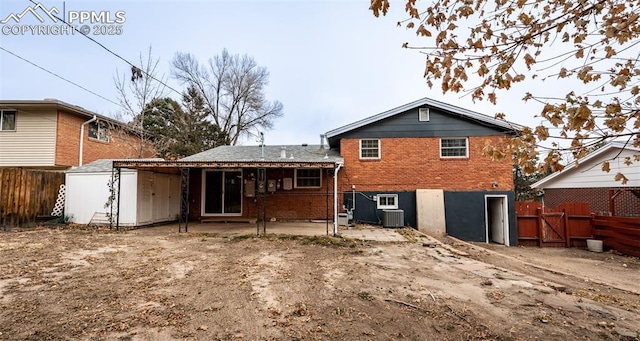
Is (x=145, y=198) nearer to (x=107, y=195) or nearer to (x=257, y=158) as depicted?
(x=107, y=195)

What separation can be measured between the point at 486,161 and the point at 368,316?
10946mm

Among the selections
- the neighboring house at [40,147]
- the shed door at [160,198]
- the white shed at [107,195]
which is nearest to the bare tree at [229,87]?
the neighboring house at [40,147]

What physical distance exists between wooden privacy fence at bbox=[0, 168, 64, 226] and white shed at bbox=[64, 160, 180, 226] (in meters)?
0.59

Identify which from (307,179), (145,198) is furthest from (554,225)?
(145,198)

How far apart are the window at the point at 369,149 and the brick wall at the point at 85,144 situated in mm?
13826

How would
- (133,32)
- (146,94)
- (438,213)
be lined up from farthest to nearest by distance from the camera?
(146,94) < (438,213) < (133,32)

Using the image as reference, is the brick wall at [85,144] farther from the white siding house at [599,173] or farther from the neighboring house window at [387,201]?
the white siding house at [599,173]

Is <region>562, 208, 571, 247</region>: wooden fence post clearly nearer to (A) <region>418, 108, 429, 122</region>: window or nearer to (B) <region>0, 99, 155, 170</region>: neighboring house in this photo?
(A) <region>418, 108, 429, 122</region>: window

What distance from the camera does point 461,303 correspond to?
4145 mm

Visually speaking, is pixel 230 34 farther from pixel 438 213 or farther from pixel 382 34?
pixel 438 213

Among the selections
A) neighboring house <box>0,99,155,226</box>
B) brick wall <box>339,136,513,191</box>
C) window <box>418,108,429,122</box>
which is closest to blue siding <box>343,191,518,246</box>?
brick wall <box>339,136,513,191</box>

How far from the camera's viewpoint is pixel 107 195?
36.3 ft

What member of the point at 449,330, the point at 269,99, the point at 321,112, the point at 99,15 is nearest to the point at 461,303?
the point at 449,330

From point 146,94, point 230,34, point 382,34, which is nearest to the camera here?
point 382,34
